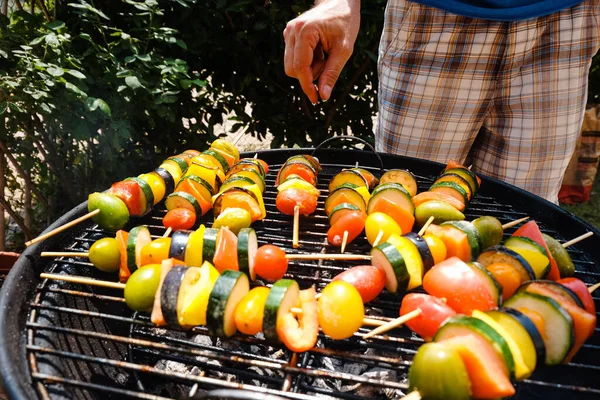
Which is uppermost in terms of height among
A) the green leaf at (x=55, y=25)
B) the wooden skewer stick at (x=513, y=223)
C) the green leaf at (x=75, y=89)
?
the green leaf at (x=55, y=25)

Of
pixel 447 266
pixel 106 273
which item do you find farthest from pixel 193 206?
pixel 447 266

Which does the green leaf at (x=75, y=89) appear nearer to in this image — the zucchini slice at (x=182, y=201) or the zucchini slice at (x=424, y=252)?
the zucchini slice at (x=182, y=201)

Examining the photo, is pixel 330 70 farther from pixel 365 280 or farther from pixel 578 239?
pixel 578 239

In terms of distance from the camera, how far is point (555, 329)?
158 centimetres

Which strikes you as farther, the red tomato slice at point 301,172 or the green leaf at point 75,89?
the green leaf at point 75,89

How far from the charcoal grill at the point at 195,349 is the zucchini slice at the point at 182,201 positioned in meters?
0.16

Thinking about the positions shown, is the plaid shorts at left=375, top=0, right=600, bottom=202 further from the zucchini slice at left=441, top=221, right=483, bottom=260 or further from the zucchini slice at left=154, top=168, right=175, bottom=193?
the zucchini slice at left=154, top=168, right=175, bottom=193

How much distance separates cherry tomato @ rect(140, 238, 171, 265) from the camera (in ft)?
6.53

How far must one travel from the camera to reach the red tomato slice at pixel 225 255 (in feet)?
6.34

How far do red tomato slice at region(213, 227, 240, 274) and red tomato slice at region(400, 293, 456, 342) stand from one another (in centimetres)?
76

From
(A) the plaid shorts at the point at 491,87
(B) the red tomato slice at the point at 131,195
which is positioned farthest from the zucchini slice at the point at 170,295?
(A) the plaid shorts at the point at 491,87

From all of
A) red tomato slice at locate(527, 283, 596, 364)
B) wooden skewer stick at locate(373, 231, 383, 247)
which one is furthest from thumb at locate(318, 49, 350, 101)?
red tomato slice at locate(527, 283, 596, 364)

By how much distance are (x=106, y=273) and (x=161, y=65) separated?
1.86m

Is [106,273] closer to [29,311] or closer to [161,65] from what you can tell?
[29,311]
